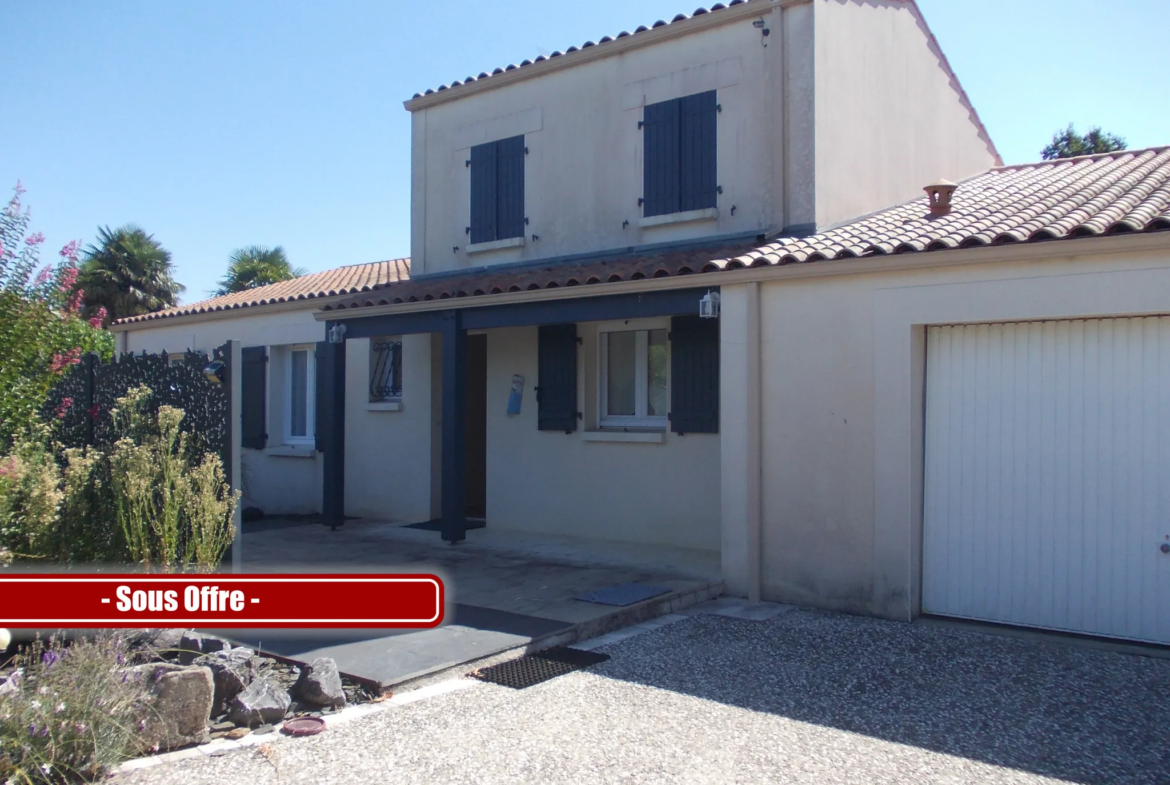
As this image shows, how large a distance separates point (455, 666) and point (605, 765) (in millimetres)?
1631

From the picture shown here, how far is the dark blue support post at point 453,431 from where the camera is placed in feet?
32.9

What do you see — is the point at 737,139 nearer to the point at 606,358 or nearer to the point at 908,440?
the point at 606,358

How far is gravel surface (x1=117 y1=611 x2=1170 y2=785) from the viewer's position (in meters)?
4.34

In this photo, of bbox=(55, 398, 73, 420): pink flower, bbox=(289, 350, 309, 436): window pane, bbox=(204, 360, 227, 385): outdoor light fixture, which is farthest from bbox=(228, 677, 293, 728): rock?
bbox=(289, 350, 309, 436): window pane

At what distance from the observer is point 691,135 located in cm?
998

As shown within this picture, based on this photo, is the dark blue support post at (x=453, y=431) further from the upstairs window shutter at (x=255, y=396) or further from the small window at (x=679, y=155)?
the upstairs window shutter at (x=255, y=396)

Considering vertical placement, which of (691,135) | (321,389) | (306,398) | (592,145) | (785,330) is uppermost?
(592,145)

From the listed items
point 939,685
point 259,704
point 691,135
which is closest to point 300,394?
point 691,135

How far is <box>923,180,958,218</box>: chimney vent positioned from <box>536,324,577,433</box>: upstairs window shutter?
3.96 meters

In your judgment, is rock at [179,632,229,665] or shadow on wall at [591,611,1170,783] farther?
rock at [179,632,229,665]

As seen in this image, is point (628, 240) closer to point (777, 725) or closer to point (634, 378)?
point (634, 378)

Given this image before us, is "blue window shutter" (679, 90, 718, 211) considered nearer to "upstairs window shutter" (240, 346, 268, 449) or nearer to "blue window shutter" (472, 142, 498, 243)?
"blue window shutter" (472, 142, 498, 243)

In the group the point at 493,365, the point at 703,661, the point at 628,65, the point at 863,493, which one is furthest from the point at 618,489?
the point at 628,65

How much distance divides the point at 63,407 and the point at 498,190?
18.6 ft
